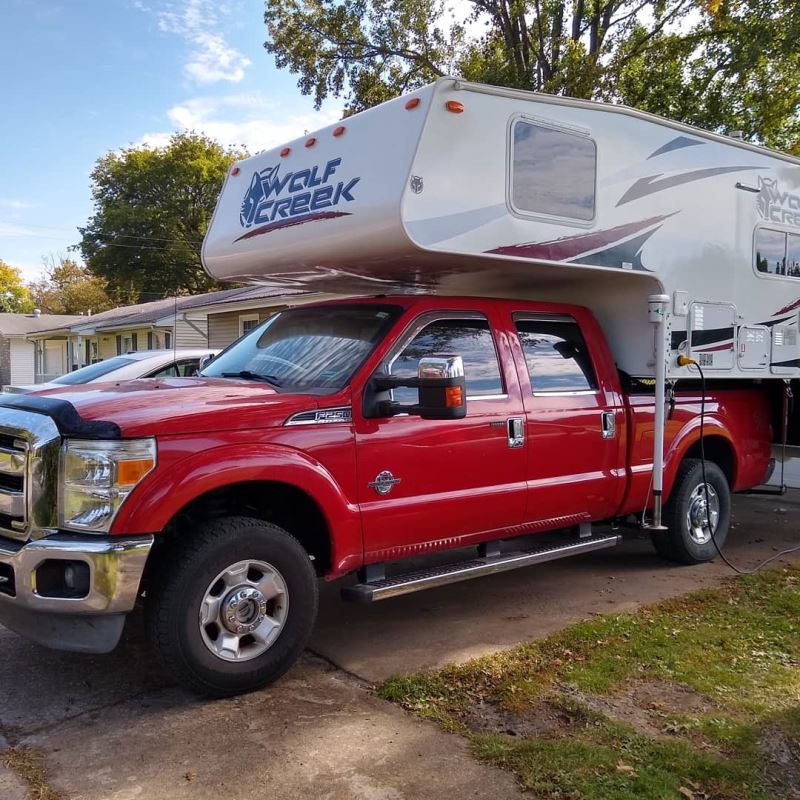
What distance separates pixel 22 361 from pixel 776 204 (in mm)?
46999

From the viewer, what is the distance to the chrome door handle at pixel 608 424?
5.57 metres

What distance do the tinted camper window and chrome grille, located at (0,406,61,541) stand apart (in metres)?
3.02

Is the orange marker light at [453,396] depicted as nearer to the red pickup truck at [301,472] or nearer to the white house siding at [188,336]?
the red pickup truck at [301,472]

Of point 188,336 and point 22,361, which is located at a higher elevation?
point 188,336

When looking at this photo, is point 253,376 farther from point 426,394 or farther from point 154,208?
point 154,208

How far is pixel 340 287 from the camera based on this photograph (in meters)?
6.38

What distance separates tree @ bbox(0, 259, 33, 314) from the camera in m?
72.0

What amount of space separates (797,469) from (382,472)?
7.48 m

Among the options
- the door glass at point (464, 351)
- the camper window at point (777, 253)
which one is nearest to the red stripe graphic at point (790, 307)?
the camper window at point (777, 253)

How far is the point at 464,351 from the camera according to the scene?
4953 mm

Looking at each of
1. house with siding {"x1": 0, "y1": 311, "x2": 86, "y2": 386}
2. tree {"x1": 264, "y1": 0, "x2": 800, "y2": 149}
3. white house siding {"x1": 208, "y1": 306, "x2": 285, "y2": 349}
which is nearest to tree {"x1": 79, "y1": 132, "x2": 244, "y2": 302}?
house with siding {"x1": 0, "y1": 311, "x2": 86, "y2": 386}

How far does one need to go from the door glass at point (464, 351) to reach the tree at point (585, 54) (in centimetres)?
974

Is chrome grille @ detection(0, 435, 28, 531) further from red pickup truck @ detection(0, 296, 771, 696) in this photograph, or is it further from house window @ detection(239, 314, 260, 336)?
house window @ detection(239, 314, 260, 336)

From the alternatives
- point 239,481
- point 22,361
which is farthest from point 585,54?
point 22,361
